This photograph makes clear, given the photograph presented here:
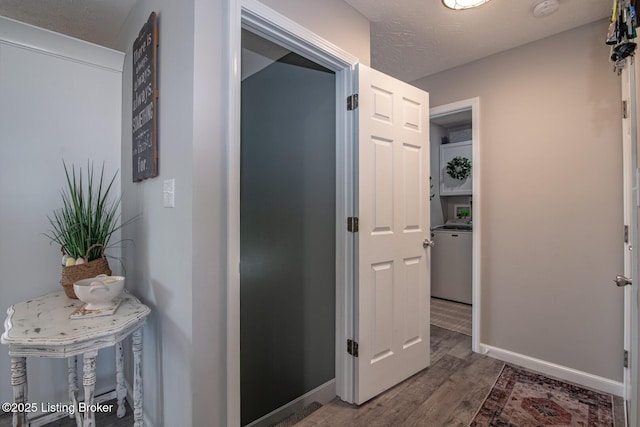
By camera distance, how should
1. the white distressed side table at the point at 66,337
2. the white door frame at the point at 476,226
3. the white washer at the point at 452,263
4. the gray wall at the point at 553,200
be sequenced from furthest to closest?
the white washer at the point at 452,263
the white door frame at the point at 476,226
the gray wall at the point at 553,200
the white distressed side table at the point at 66,337

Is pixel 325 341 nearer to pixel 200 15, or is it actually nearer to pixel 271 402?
pixel 271 402

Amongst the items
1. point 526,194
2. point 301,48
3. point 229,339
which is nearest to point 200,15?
point 301,48

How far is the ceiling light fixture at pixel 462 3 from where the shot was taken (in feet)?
5.78

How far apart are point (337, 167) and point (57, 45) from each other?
1869 mm

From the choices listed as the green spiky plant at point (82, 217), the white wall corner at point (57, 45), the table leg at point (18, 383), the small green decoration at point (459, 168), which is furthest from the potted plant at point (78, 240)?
the small green decoration at point (459, 168)

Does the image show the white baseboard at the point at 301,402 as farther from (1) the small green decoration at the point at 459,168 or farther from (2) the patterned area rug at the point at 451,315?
(1) the small green decoration at the point at 459,168

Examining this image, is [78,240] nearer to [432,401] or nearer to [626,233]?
[432,401]

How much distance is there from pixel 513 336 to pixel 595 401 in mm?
571

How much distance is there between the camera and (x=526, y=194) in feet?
7.57

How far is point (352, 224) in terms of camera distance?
1.86 metres

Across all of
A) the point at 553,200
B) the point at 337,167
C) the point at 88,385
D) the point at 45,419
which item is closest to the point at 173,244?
the point at 88,385

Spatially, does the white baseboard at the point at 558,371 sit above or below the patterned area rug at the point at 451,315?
above

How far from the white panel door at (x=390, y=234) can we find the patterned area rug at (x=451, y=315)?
1027 millimetres

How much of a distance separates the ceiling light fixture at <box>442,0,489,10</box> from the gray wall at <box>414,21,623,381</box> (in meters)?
0.82
